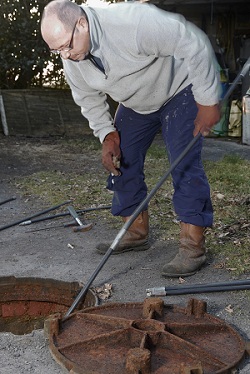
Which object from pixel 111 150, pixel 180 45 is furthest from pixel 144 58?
pixel 111 150

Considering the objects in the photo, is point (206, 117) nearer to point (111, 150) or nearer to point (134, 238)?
point (111, 150)

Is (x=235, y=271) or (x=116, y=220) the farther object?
(x=116, y=220)

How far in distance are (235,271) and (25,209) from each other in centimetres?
274

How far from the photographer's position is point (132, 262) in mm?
4359

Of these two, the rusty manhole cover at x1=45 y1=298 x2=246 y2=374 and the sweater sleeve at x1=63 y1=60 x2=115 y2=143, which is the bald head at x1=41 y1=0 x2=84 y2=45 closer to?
the sweater sleeve at x1=63 y1=60 x2=115 y2=143

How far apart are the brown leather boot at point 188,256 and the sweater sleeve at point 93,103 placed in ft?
2.86

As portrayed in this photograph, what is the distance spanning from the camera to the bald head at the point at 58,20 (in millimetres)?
3088

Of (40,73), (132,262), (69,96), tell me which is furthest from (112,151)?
(40,73)

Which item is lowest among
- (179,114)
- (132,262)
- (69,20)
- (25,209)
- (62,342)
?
(25,209)

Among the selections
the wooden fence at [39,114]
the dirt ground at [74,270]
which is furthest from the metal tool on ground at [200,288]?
the wooden fence at [39,114]

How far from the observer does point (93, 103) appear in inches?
162

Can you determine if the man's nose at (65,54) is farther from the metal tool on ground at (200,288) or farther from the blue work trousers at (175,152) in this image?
the metal tool on ground at (200,288)

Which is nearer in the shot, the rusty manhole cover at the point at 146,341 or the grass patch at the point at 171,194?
the rusty manhole cover at the point at 146,341

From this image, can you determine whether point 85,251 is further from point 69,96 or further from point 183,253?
point 69,96
